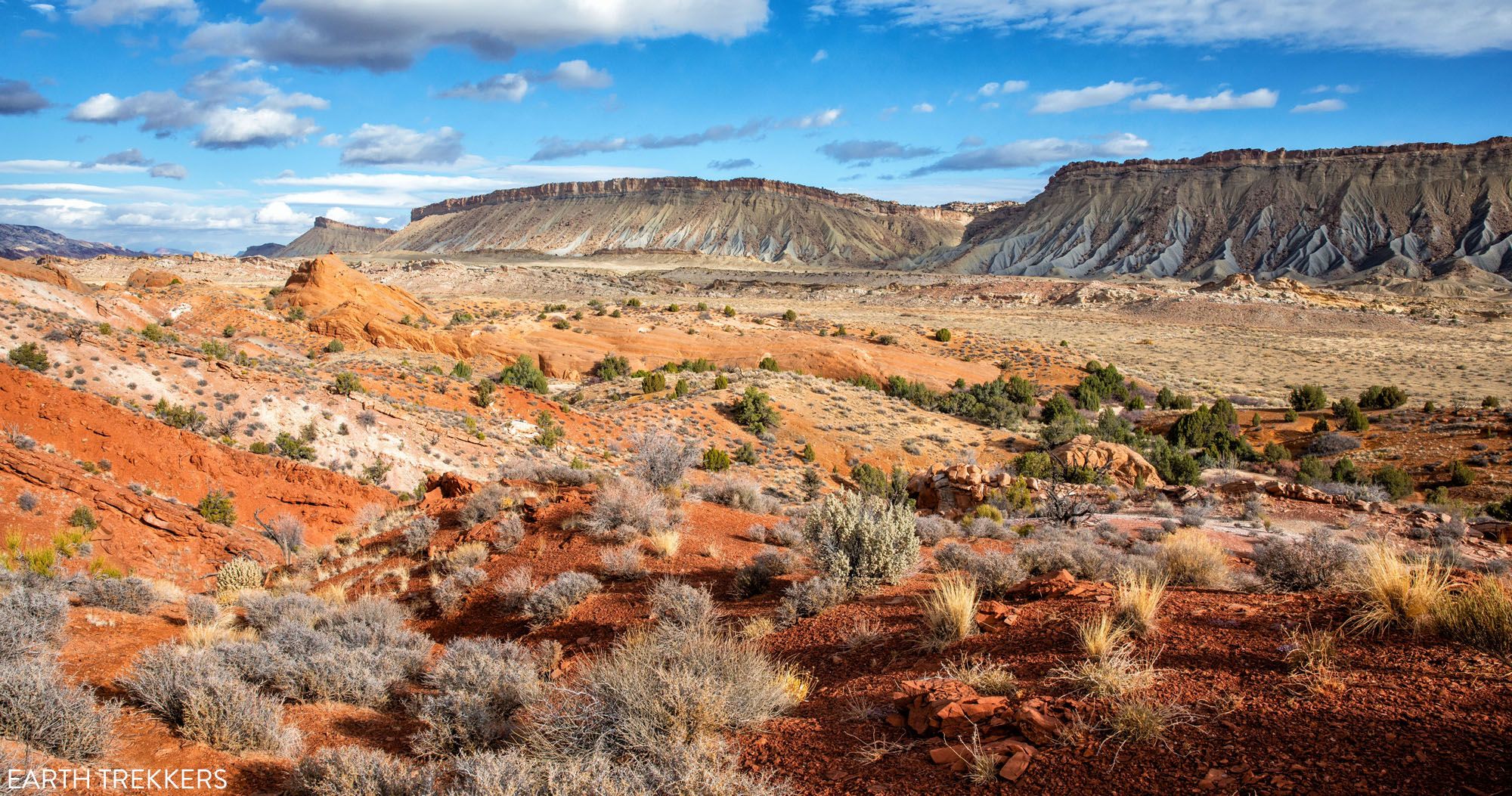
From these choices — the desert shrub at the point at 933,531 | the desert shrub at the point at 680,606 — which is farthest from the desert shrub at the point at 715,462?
the desert shrub at the point at 680,606

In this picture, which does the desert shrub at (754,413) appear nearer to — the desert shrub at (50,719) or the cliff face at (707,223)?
the desert shrub at (50,719)

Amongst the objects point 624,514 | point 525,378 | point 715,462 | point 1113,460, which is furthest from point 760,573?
point 525,378

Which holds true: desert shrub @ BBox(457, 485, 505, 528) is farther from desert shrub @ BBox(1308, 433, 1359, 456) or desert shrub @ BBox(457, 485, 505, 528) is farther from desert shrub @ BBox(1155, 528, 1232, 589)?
desert shrub @ BBox(1308, 433, 1359, 456)

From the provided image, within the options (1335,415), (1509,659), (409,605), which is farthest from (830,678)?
(1335,415)

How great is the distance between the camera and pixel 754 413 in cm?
2319

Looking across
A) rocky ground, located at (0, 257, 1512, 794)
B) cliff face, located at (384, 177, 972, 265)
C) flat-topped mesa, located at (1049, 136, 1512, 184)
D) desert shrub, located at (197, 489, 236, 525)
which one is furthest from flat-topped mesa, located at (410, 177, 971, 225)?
desert shrub, located at (197, 489, 236, 525)

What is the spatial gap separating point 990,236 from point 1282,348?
101836 mm

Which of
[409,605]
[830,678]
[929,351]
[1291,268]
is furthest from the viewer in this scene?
[1291,268]

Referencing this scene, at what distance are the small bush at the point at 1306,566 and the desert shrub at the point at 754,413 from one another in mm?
16467

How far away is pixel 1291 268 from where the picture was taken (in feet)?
332

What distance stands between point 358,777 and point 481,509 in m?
6.70

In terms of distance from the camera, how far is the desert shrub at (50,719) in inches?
168

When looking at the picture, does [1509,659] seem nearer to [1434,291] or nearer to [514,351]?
[514,351]

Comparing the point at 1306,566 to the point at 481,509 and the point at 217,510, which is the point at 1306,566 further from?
the point at 217,510
